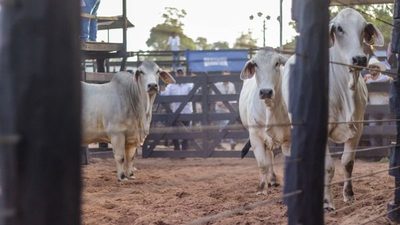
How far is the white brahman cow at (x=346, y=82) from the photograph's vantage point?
5848mm

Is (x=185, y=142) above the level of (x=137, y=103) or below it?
below

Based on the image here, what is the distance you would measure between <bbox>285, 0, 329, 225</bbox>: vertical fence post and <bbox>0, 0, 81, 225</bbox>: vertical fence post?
140cm

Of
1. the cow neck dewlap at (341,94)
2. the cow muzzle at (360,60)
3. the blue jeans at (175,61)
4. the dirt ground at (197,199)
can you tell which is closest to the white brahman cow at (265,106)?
the dirt ground at (197,199)

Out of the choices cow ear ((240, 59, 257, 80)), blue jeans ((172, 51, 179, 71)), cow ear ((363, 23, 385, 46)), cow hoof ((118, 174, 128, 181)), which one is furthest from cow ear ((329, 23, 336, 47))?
blue jeans ((172, 51, 179, 71))

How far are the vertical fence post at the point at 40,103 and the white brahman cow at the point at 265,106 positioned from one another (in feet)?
18.1

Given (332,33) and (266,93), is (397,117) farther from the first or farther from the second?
(266,93)

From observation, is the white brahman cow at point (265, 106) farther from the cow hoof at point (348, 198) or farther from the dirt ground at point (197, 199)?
the cow hoof at point (348, 198)

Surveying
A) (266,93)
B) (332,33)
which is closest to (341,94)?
(332,33)

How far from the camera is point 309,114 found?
2666mm

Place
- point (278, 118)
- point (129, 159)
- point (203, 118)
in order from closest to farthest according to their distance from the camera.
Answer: point (278, 118) → point (129, 159) → point (203, 118)

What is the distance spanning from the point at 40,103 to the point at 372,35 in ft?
17.1

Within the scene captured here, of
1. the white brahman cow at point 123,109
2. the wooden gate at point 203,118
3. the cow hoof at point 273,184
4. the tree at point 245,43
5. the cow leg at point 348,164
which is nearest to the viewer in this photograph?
the tree at point 245,43

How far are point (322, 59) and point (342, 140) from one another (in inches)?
142

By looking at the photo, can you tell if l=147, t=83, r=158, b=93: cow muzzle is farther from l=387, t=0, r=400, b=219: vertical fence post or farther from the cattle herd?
l=387, t=0, r=400, b=219: vertical fence post
